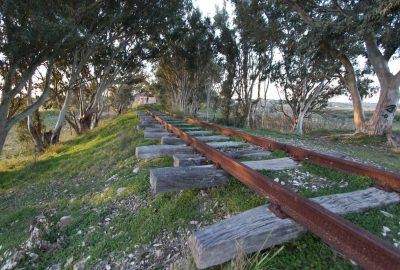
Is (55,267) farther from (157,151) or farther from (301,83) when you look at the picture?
(301,83)

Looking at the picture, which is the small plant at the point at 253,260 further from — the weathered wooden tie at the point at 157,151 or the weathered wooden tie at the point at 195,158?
the weathered wooden tie at the point at 157,151

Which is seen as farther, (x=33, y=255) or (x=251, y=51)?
(x=251, y=51)

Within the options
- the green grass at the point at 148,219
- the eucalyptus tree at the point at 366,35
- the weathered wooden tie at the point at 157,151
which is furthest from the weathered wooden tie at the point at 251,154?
the eucalyptus tree at the point at 366,35

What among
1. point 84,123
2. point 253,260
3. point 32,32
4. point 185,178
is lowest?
point 84,123

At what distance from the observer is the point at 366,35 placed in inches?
360

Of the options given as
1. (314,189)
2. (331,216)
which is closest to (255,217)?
(331,216)

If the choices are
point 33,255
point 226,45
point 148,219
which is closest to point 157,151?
point 148,219

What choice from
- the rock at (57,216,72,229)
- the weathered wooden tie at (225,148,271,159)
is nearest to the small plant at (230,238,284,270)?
the weathered wooden tie at (225,148,271,159)

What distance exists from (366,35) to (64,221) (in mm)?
10407

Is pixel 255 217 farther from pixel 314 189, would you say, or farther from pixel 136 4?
pixel 136 4

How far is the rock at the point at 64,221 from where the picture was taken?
3436mm

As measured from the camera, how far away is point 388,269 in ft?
4.16

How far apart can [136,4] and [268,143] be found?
41.3 feet

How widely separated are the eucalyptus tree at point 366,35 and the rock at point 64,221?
9162mm
